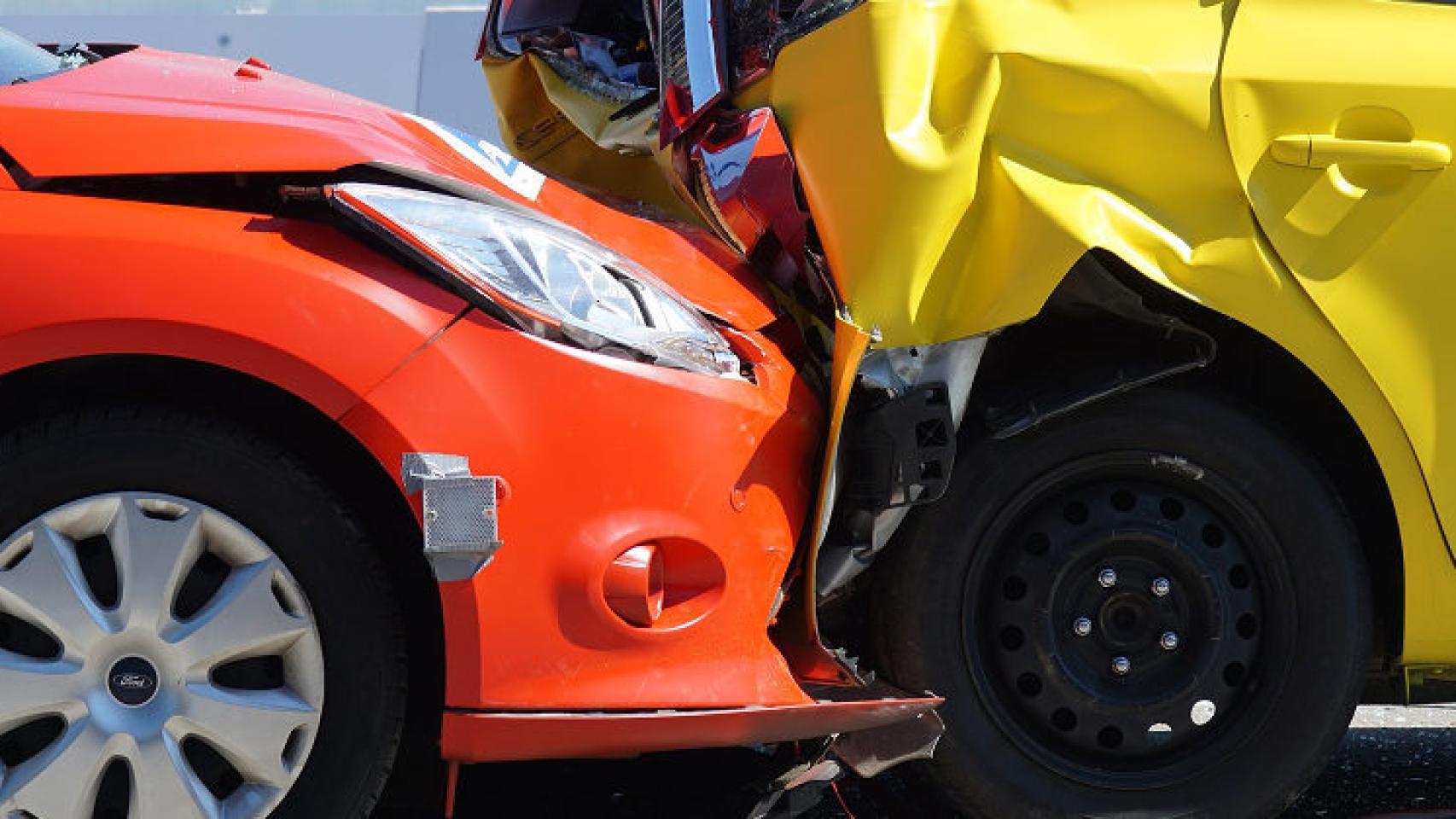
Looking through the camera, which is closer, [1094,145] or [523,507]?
[523,507]

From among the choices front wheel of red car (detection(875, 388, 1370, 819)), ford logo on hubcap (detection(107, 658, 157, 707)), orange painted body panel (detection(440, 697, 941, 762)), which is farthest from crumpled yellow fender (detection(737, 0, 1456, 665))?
ford logo on hubcap (detection(107, 658, 157, 707))

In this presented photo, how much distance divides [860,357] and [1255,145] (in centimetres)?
77

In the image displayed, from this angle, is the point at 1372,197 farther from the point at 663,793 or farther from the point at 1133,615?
the point at 663,793

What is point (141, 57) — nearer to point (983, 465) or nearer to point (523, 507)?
point (523, 507)

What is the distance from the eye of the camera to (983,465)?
2.79 meters

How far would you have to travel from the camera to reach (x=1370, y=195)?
2768 mm

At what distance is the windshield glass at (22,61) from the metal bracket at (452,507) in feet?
3.29

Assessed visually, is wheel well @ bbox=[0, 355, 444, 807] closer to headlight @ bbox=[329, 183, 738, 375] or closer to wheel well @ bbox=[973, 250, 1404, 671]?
headlight @ bbox=[329, 183, 738, 375]

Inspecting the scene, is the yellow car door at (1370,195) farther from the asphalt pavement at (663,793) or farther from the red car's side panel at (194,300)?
the red car's side panel at (194,300)

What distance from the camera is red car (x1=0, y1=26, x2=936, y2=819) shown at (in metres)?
2.25

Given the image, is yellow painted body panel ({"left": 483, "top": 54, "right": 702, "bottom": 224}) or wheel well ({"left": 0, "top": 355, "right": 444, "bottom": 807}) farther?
yellow painted body panel ({"left": 483, "top": 54, "right": 702, "bottom": 224})

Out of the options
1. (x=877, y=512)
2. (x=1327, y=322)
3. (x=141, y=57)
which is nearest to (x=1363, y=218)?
(x=1327, y=322)

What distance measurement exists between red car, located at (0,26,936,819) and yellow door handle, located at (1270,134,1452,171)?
100cm

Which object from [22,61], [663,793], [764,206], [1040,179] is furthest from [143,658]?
[1040,179]
